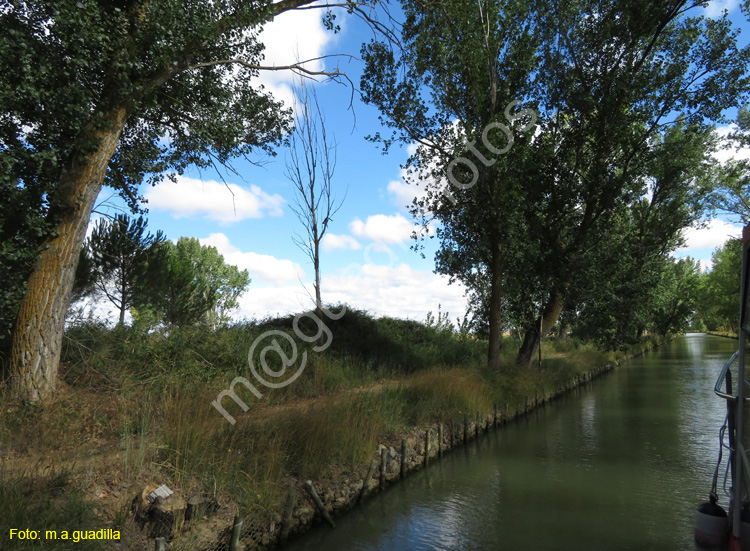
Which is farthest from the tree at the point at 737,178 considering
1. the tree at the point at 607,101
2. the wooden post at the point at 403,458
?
the wooden post at the point at 403,458

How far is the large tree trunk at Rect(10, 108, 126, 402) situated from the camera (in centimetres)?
644

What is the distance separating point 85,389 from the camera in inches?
290

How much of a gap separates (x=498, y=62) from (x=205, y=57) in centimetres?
910

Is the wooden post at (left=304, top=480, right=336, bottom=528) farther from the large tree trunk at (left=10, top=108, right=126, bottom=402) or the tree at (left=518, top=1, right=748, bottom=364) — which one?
the tree at (left=518, top=1, right=748, bottom=364)

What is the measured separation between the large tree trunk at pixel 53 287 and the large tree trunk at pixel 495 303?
34.1 ft

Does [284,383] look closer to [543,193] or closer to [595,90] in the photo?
[543,193]

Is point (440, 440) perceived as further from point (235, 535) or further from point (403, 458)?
point (235, 535)

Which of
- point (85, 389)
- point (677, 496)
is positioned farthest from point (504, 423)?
point (85, 389)

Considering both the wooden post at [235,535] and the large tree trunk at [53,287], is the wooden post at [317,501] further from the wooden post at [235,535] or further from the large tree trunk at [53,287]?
the large tree trunk at [53,287]

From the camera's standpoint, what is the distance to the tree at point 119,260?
515 inches

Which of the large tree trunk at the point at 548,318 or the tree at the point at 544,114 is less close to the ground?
the tree at the point at 544,114

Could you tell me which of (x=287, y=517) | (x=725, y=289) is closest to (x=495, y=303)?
(x=287, y=517)

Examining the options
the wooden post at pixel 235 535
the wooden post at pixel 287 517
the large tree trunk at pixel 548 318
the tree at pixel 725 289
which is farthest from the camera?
the tree at pixel 725 289

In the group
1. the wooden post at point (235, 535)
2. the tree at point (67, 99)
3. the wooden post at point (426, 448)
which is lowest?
the wooden post at point (426, 448)
